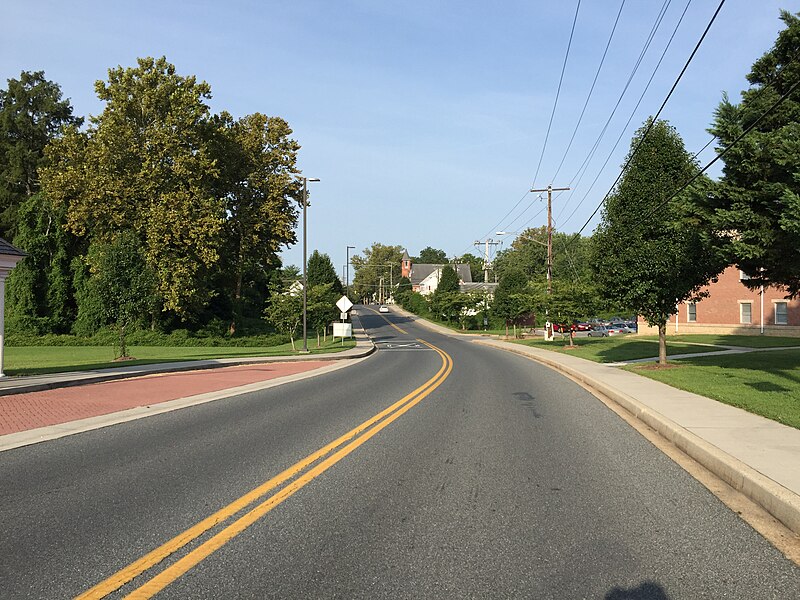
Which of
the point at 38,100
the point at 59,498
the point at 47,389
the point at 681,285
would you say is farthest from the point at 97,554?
the point at 38,100

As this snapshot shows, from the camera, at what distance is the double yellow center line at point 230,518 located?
13.3ft

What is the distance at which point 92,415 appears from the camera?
11.7 m

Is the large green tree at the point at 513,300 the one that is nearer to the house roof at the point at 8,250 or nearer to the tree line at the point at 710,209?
the tree line at the point at 710,209

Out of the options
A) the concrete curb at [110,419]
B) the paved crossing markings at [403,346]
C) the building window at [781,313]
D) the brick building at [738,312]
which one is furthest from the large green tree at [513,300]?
the concrete curb at [110,419]

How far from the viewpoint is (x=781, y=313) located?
1736 inches

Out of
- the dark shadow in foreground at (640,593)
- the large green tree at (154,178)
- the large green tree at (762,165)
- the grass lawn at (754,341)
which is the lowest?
the dark shadow in foreground at (640,593)

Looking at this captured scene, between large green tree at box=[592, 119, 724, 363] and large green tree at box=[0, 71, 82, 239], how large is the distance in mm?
53369

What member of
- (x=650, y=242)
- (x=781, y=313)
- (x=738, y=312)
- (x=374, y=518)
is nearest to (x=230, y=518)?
(x=374, y=518)

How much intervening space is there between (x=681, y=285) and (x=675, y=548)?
17730 mm

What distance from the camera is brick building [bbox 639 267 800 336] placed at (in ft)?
143

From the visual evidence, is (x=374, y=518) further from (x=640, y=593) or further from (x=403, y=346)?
(x=403, y=346)

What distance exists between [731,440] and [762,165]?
30.7 feet

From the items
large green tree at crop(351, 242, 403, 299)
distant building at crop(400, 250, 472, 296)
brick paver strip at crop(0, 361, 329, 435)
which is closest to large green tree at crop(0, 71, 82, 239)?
brick paver strip at crop(0, 361, 329, 435)

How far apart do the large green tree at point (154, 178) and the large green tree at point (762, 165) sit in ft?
112
